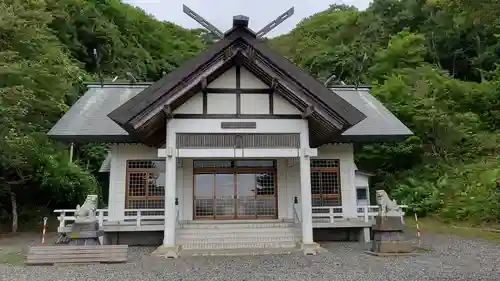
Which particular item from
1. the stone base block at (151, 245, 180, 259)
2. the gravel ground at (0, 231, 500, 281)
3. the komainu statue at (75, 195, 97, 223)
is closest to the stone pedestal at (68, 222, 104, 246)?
the komainu statue at (75, 195, 97, 223)

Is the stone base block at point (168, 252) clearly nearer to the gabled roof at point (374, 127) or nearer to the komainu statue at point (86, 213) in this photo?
the komainu statue at point (86, 213)

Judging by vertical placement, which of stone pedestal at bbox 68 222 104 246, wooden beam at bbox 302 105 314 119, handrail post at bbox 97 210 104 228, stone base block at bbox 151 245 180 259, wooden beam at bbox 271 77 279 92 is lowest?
stone base block at bbox 151 245 180 259

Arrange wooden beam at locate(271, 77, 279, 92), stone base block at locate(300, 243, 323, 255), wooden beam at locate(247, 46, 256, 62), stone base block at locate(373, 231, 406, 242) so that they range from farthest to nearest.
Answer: wooden beam at locate(271, 77, 279, 92) → wooden beam at locate(247, 46, 256, 62) → stone base block at locate(300, 243, 323, 255) → stone base block at locate(373, 231, 406, 242)

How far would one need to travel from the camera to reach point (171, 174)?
10789 millimetres

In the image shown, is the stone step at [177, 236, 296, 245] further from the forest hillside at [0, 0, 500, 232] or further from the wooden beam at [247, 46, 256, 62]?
the forest hillside at [0, 0, 500, 232]

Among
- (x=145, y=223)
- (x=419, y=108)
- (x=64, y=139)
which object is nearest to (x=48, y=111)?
(x=64, y=139)

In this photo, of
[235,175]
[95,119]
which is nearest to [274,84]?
[235,175]

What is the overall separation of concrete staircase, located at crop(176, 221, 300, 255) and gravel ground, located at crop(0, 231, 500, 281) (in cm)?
109

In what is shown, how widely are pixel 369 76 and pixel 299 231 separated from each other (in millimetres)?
23003

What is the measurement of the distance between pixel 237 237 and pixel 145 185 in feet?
12.3

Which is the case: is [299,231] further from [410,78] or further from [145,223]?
[410,78]

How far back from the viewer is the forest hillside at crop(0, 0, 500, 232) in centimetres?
1337

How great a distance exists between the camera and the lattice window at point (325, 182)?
13891mm

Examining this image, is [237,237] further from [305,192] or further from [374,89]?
[374,89]
